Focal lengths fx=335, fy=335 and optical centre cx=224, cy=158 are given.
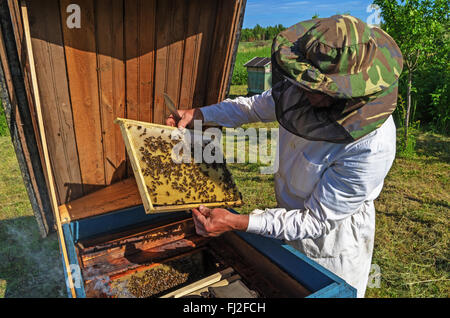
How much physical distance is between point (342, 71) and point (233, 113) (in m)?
1.25

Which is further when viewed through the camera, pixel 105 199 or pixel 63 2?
pixel 105 199

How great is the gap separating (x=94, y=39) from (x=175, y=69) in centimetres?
64

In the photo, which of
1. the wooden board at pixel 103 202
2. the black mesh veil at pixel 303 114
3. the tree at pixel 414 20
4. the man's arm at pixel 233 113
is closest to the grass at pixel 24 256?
the wooden board at pixel 103 202

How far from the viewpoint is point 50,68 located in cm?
213

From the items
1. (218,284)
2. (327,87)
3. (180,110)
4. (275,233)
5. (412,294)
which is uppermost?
(327,87)

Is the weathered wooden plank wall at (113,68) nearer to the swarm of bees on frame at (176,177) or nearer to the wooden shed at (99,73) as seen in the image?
the wooden shed at (99,73)

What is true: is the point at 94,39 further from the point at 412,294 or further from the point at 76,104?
the point at 412,294

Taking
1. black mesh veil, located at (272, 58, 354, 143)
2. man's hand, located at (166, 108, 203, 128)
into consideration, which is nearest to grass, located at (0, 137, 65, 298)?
man's hand, located at (166, 108, 203, 128)

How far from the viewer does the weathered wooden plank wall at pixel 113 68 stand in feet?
6.89

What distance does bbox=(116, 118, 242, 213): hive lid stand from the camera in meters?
2.16

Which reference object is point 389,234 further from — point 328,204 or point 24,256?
point 24,256

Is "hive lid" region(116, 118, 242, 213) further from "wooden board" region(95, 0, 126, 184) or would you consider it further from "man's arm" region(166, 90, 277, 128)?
"wooden board" region(95, 0, 126, 184)
